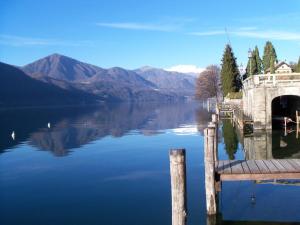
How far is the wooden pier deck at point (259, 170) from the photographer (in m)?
15.4

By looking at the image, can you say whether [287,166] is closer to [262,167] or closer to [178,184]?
[262,167]

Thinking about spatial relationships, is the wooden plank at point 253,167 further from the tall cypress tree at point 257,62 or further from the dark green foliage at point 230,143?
the tall cypress tree at point 257,62

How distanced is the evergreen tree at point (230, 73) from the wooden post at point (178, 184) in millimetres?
79477

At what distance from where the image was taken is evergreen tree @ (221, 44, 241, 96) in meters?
89.4

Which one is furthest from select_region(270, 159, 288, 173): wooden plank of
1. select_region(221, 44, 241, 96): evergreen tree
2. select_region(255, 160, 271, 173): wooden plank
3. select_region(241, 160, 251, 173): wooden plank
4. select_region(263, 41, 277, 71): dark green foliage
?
select_region(263, 41, 277, 71): dark green foliage

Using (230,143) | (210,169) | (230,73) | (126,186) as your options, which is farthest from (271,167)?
(230,73)

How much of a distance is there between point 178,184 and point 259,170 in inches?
197

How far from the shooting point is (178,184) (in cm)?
1221

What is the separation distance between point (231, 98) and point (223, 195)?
6075 centimetres

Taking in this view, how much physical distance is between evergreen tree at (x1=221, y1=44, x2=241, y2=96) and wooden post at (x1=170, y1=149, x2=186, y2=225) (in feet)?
261

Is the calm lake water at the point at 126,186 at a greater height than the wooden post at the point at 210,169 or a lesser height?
lesser

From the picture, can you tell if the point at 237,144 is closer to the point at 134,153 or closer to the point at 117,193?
the point at 134,153

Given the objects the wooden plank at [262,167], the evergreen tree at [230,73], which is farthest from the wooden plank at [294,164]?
the evergreen tree at [230,73]

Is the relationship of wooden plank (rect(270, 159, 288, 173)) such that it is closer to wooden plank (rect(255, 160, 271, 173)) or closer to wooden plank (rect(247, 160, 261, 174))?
wooden plank (rect(255, 160, 271, 173))
